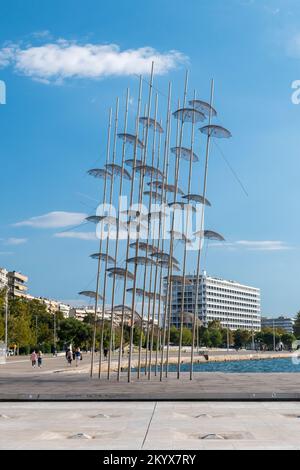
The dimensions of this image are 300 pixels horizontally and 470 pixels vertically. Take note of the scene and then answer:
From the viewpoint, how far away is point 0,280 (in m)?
183

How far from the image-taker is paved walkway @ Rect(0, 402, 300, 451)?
1392cm

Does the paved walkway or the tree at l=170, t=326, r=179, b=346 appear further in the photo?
the tree at l=170, t=326, r=179, b=346

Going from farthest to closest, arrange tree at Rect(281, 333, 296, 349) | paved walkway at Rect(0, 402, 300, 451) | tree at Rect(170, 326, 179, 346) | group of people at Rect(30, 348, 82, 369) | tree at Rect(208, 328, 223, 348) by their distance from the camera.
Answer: tree at Rect(281, 333, 296, 349) → tree at Rect(208, 328, 223, 348) → tree at Rect(170, 326, 179, 346) → group of people at Rect(30, 348, 82, 369) → paved walkway at Rect(0, 402, 300, 451)

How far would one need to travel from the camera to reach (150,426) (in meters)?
17.1

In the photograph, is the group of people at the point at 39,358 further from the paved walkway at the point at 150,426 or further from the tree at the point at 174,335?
the tree at the point at 174,335

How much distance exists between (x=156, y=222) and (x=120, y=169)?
439cm

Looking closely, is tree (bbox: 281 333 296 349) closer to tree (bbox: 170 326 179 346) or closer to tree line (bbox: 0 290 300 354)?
tree (bbox: 170 326 179 346)

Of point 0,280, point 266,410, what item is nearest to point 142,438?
point 266,410

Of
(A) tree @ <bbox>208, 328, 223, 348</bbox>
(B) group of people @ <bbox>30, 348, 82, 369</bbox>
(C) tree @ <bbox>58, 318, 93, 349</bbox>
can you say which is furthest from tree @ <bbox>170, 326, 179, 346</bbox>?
(B) group of people @ <bbox>30, 348, 82, 369</bbox>

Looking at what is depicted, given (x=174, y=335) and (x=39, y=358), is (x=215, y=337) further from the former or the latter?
(x=39, y=358)

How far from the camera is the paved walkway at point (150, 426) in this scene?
13.9 meters

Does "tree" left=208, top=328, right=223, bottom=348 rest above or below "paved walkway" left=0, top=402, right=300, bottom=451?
above
